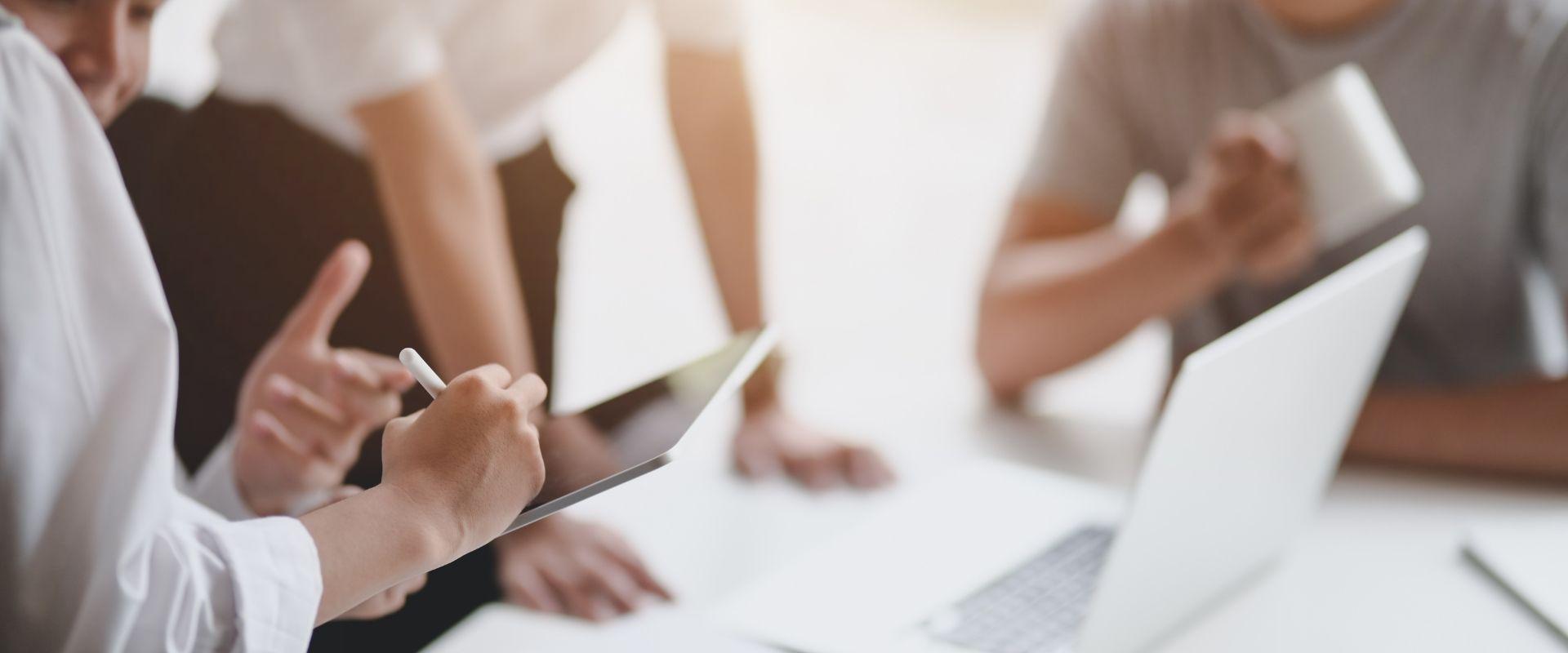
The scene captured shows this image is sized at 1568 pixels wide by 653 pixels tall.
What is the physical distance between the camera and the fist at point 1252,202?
0.98m

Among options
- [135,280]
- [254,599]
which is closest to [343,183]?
[135,280]

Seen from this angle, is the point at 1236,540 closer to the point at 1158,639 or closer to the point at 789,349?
the point at 1158,639

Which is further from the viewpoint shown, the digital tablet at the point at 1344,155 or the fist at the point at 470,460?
the digital tablet at the point at 1344,155

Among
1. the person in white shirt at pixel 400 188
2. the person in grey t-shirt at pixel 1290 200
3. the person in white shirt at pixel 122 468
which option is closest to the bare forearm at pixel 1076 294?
the person in grey t-shirt at pixel 1290 200

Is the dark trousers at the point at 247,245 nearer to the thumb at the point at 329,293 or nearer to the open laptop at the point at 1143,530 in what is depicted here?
the thumb at the point at 329,293

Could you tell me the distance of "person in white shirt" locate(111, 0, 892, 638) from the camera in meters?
0.65

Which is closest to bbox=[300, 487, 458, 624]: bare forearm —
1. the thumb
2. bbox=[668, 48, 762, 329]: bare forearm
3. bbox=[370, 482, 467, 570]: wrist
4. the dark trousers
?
bbox=[370, 482, 467, 570]: wrist

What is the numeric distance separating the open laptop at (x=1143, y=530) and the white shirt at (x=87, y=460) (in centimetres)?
39

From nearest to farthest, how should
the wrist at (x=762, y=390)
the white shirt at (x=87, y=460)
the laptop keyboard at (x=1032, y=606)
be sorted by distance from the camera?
the white shirt at (x=87, y=460), the laptop keyboard at (x=1032, y=606), the wrist at (x=762, y=390)

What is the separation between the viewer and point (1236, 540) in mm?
753

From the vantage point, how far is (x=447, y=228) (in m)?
0.77

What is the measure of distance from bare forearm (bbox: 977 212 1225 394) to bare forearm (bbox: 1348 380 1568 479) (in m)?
0.20

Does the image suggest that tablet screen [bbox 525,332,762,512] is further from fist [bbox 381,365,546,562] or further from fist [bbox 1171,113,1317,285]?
fist [bbox 1171,113,1317,285]

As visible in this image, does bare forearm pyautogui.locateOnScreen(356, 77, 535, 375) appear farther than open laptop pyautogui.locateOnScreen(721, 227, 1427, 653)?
Yes
